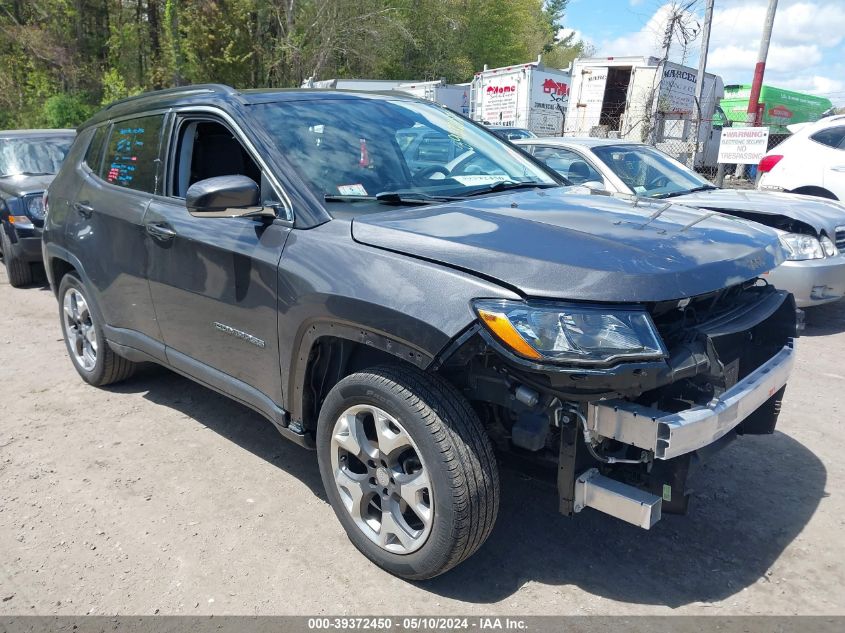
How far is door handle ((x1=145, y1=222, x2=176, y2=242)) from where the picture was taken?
138 inches

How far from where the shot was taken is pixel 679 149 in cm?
1870

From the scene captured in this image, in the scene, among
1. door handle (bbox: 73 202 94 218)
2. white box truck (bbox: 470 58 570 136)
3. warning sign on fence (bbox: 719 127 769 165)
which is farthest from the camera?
white box truck (bbox: 470 58 570 136)

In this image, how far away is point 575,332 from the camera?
84.7 inches

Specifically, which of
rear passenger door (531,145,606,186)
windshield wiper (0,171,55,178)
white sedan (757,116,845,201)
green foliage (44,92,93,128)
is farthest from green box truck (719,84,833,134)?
windshield wiper (0,171,55,178)

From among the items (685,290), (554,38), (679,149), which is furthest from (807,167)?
(554,38)

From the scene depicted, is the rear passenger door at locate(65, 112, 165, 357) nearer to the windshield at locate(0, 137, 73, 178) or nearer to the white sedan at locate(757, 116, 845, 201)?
the windshield at locate(0, 137, 73, 178)

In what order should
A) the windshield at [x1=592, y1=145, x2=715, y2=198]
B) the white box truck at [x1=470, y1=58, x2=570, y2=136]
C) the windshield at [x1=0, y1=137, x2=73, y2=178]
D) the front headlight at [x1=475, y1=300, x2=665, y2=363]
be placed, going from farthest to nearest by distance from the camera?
the white box truck at [x1=470, y1=58, x2=570, y2=136], the windshield at [x1=0, y1=137, x2=73, y2=178], the windshield at [x1=592, y1=145, x2=715, y2=198], the front headlight at [x1=475, y1=300, x2=665, y2=363]

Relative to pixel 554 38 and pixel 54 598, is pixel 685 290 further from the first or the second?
pixel 554 38

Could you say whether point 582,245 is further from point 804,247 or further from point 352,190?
point 804,247

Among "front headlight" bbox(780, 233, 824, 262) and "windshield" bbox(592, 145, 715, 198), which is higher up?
"windshield" bbox(592, 145, 715, 198)

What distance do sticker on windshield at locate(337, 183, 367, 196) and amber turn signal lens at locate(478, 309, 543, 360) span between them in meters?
1.09

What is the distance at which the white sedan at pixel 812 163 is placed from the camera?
805 cm

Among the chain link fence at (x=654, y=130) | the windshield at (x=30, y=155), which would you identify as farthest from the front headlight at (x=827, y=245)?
the chain link fence at (x=654, y=130)

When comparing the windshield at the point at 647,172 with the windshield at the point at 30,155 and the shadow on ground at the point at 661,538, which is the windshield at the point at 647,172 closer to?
the shadow on ground at the point at 661,538
